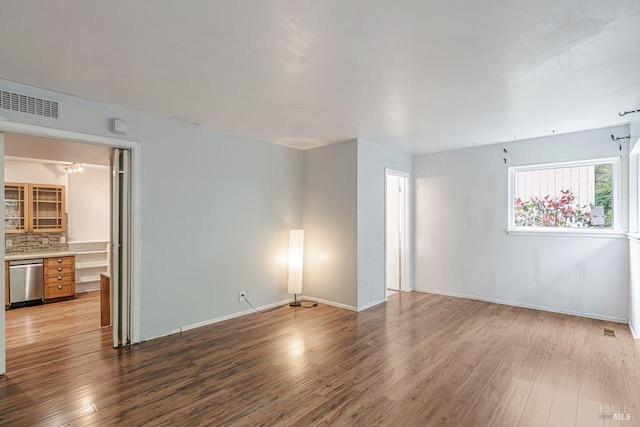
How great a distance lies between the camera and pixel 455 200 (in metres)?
5.76

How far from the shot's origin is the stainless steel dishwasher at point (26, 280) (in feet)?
17.1

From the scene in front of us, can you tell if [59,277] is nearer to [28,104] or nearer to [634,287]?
[28,104]

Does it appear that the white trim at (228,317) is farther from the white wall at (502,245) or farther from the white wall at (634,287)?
the white wall at (634,287)

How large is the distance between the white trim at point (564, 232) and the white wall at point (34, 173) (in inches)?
319

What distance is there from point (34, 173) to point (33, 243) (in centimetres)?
128

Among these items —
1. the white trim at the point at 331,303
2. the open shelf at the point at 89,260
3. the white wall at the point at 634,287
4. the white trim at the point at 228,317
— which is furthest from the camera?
the open shelf at the point at 89,260

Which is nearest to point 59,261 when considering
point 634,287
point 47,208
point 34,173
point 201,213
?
point 47,208

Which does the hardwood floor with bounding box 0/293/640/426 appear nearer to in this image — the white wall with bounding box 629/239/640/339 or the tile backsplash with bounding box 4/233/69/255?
the white wall with bounding box 629/239/640/339

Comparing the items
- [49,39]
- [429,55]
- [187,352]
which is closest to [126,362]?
[187,352]

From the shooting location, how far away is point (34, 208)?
588cm

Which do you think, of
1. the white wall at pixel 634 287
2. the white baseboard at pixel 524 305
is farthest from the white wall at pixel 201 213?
the white wall at pixel 634 287

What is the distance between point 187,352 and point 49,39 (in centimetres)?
291

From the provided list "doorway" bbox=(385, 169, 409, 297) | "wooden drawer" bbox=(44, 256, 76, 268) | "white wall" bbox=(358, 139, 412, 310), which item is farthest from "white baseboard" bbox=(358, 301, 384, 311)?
"wooden drawer" bbox=(44, 256, 76, 268)

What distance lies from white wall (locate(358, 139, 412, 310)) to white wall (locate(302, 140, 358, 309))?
12cm
